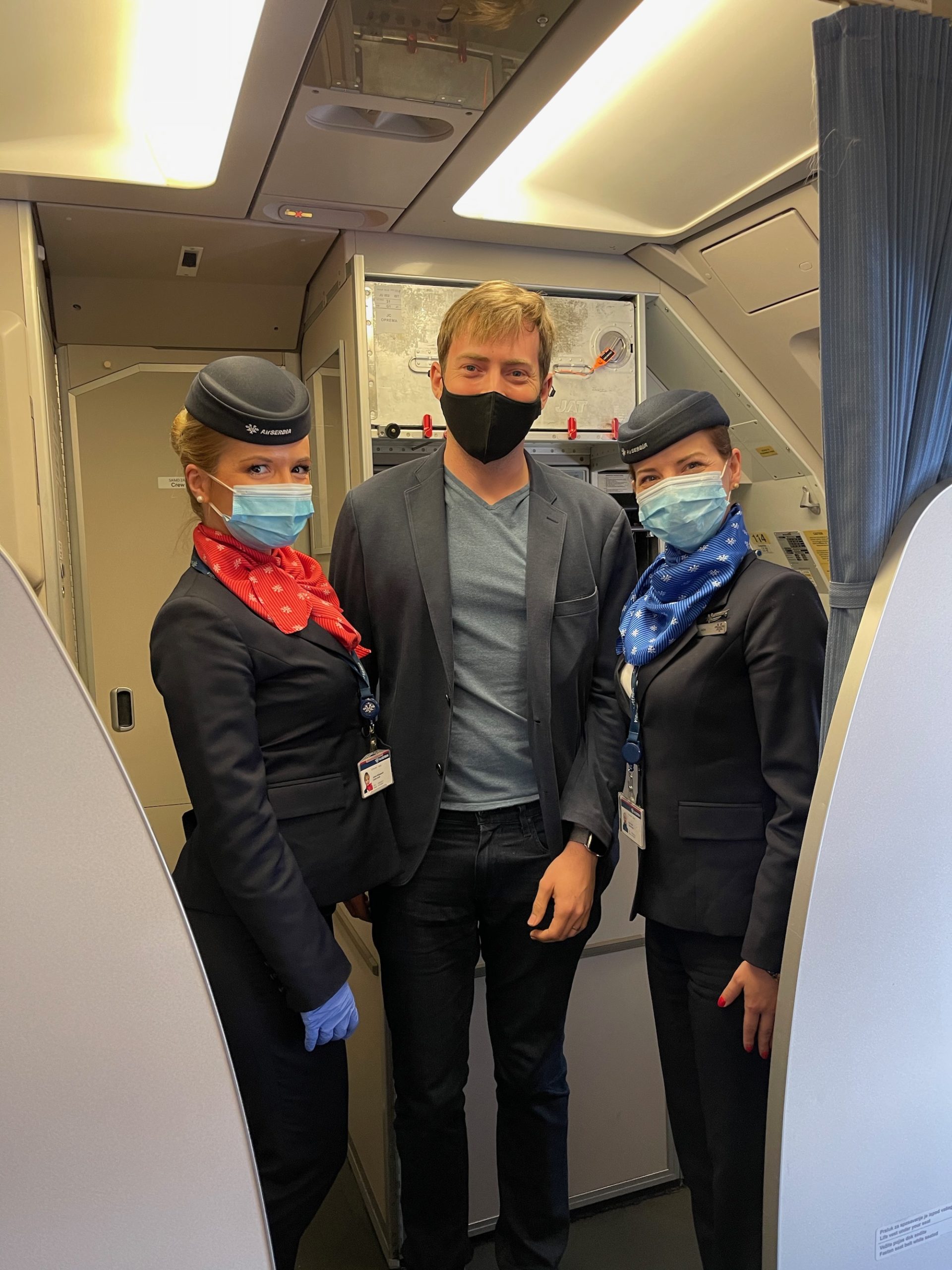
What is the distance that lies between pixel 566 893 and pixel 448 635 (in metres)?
0.51

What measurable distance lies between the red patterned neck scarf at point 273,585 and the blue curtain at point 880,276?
811 millimetres

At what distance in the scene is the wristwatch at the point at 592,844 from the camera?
170 cm

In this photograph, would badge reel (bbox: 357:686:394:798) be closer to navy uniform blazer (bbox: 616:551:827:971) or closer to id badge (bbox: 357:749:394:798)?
id badge (bbox: 357:749:394:798)

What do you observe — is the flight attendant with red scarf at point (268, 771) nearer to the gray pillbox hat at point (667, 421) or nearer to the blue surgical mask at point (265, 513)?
the blue surgical mask at point (265, 513)

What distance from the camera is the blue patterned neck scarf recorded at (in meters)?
1.57

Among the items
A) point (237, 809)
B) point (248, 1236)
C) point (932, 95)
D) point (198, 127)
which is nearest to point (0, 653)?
point (237, 809)

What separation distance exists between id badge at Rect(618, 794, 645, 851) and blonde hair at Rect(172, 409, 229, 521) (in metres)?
0.92

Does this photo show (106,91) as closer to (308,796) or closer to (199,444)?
(199,444)

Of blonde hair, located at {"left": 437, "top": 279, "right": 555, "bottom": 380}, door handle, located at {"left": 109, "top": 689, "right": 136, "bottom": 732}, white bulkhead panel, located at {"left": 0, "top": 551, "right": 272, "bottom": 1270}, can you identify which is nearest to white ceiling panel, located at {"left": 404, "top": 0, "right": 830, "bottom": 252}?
blonde hair, located at {"left": 437, "top": 279, "right": 555, "bottom": 380}

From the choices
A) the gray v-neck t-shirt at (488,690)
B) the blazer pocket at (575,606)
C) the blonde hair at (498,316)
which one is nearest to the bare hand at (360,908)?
the gray v-neck t-shirt at (488,690)


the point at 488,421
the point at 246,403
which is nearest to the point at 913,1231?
the point at 488,421

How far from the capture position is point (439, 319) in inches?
102

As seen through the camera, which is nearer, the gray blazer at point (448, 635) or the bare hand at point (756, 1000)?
the bare hand at point (756, 1000)

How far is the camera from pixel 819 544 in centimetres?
281
